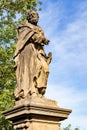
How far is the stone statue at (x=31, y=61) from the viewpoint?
9.03 metres

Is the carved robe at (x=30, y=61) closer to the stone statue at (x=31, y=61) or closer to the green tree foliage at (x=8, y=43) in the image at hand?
the stone statue at (x=31, y=61)

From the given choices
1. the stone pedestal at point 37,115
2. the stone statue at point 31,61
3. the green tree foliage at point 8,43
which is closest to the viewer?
the stone pedestal at point 37,115

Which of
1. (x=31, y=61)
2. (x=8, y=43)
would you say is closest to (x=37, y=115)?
(x=31, y=61)

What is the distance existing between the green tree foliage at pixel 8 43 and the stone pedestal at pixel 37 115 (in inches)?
414

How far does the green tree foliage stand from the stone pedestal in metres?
10.5

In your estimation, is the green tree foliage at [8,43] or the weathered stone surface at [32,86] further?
the green tree foliage at [8,43]

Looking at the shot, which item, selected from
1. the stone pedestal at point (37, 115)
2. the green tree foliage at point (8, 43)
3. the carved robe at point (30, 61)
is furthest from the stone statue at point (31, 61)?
the green tree foliage at point (8, 43)

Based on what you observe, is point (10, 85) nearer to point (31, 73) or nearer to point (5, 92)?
point (5, 92)

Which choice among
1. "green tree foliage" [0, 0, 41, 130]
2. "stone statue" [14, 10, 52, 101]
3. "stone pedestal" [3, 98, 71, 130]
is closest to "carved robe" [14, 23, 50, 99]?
"stone statue" [14, 10, 52, 101]

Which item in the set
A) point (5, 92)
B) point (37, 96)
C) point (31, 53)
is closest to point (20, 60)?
point (31, 53)

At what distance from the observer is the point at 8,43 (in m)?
22.8

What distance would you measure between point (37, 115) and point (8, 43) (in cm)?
1463

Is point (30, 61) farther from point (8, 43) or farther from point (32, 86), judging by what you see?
point (8, 43)

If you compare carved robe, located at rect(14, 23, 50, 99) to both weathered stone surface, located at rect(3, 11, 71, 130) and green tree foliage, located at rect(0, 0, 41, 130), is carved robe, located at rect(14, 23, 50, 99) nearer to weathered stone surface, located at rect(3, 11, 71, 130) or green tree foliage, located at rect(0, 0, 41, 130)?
weathered stone surface, located at rect(3, 11, 71, 130)
